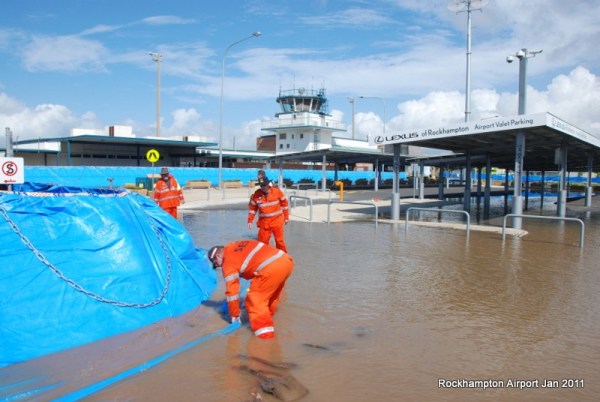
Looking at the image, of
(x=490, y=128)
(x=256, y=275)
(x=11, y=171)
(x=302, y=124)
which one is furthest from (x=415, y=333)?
(x=302, y=124)

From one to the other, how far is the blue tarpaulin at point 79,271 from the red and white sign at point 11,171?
1.09 feet

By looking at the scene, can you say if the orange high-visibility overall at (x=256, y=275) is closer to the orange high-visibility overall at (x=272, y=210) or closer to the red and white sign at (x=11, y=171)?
the red and white sign at (x=11, y=171)

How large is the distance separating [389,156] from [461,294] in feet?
129

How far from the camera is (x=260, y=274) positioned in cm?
577

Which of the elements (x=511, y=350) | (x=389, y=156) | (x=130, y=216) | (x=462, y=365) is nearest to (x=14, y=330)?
(x=130, y=216)

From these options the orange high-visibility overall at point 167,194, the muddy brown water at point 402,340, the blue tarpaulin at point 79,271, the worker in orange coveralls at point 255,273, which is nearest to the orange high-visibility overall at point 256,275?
the worker in orange coveralls at point 255,273

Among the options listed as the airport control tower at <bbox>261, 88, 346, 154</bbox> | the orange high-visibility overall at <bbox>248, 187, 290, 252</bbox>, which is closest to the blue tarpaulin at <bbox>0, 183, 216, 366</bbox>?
the orange high-visibility overall at <bbox>248, 187, 290, 252</bbox>

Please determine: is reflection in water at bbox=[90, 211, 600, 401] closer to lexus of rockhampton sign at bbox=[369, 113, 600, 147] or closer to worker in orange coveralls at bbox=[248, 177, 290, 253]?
worker in orange coveralls at bbox=[248, 177, 290, 253]

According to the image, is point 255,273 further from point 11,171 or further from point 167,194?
point 167,194

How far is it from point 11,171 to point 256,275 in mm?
3499

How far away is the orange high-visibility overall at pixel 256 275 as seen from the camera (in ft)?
18.8

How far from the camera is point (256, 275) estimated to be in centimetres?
581

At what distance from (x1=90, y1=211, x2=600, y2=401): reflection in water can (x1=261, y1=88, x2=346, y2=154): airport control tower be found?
181 ft

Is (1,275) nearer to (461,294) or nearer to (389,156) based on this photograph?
(461,294)
